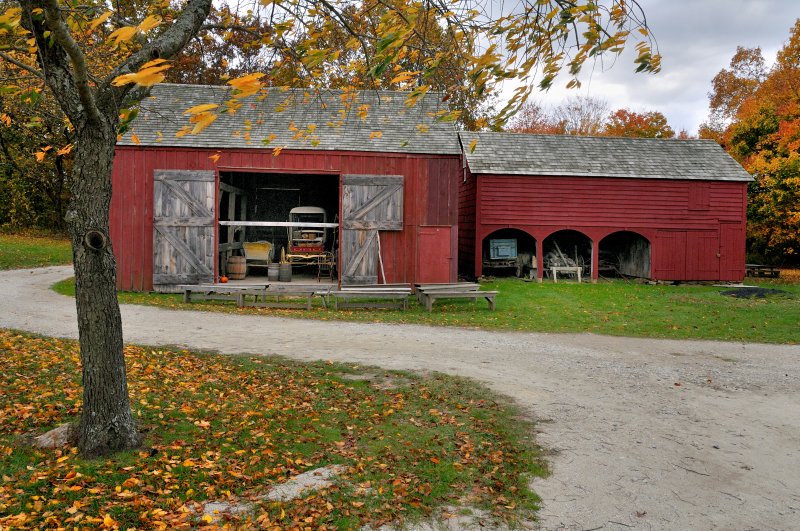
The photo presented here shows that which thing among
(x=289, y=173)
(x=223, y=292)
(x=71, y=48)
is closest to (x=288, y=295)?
(x=223, y=292)

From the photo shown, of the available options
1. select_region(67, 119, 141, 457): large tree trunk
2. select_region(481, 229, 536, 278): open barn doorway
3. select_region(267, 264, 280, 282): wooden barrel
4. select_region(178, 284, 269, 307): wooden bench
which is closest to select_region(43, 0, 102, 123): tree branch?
select_region(67, 119, 141, 457): large tree trunk

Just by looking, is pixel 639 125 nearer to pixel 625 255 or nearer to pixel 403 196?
pixel 625 255

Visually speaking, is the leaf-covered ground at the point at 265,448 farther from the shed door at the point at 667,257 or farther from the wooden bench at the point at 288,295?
the shed door at the point at 667,257

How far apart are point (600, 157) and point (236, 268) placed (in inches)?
576

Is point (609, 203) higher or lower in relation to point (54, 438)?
higher

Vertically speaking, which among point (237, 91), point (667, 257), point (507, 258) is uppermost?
point (237, 91)

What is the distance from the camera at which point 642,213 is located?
2419cm

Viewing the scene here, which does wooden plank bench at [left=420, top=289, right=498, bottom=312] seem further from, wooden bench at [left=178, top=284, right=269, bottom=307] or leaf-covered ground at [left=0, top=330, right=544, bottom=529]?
leaf-covered ground at [left=0, top=330, right=544, bottom=529]

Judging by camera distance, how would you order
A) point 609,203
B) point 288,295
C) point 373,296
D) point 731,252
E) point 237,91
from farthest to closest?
point 731,252, point 609,203, point 373,296, point 288,295, point 237,91

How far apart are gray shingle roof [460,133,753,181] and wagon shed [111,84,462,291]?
5101mm

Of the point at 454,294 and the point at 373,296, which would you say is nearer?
the point at 454,294

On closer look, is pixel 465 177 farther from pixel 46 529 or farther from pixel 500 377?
pixel 46 529

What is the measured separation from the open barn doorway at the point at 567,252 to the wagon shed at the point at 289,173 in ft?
25.2

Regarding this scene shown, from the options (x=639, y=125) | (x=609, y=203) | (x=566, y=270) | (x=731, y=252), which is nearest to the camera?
(x=609, y=203)
